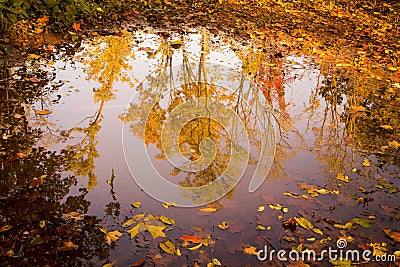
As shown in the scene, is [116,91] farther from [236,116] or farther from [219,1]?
[219,1]

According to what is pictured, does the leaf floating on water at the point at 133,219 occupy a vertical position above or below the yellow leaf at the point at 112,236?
above

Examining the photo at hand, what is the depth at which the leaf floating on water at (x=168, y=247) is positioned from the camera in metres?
2.74

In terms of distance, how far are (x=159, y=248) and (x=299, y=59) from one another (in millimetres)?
4964

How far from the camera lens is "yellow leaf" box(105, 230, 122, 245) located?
2803 mm

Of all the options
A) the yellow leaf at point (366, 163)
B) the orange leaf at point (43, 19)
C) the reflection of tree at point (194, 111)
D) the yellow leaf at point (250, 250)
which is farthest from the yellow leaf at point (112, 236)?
the orange leaf at point (43, 19)

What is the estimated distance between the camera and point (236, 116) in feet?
16.0

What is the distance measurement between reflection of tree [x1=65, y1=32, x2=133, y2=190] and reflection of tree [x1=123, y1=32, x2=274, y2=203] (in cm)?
41

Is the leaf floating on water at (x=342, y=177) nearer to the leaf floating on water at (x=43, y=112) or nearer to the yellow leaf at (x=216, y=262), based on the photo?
the yellow leaf at (x=216, y=262)

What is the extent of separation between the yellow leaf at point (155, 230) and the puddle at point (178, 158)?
0.03 m

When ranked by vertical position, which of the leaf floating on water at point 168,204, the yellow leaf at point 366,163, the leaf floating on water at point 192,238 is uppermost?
the yellow leaf at point 366,163

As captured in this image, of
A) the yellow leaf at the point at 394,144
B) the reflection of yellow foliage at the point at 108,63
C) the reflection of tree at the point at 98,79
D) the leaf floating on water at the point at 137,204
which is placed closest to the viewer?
the leaf floating on water at the point at 137,204

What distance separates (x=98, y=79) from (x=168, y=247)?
10.8 feet

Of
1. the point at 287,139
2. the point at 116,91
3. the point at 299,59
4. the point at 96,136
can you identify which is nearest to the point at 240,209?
the point at 287,139


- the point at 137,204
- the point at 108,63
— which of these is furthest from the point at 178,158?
the point at 108,63
